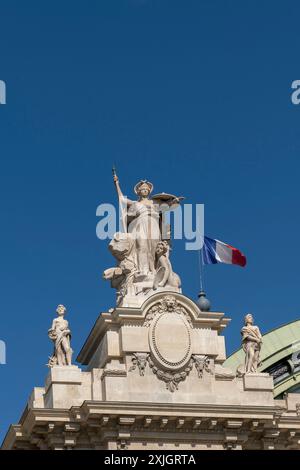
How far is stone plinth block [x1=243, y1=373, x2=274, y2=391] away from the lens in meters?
53.3

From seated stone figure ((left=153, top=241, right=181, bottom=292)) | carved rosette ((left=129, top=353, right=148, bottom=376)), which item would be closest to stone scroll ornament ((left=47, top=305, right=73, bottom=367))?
carved rosette ((left=129, top=353, right=148, bottom=376))

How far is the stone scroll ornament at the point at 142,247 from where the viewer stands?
178ft

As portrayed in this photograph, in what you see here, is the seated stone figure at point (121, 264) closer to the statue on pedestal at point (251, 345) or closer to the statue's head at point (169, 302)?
the statue's head at point (169, 302)

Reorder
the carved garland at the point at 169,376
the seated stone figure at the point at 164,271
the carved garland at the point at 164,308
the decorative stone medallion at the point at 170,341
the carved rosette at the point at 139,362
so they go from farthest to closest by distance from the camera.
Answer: the seated stone figure at the point at 164,271 < the carved garland at the point at 164,308 < the decorative stone medallion at the point at 170,341 < the carved garland at the point at 169,376 < the carved rosette at the point at 139,362

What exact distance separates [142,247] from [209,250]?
11.2ft

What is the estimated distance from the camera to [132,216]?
5575 centimetres

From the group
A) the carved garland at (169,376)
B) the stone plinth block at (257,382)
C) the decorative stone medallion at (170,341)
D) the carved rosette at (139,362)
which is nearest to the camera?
the carved rosette at (139,362)

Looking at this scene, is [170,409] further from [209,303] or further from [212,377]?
[209,303]

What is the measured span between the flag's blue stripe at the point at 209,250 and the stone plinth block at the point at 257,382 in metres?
5.52

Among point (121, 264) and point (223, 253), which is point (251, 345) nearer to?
point (223, 253)

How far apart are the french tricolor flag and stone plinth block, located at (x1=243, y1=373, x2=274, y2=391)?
5.27 m

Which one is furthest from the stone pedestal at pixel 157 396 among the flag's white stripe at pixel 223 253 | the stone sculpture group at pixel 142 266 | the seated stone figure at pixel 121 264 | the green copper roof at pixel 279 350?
the green copper roof at pixel 279 350

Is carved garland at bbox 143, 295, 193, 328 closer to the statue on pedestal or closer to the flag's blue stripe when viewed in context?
the statue on pedestal
